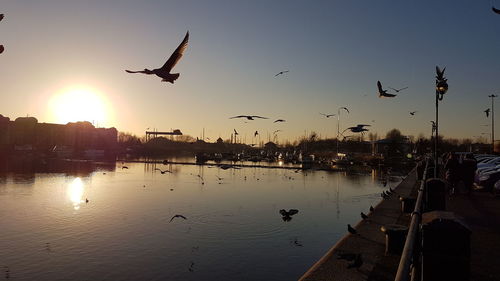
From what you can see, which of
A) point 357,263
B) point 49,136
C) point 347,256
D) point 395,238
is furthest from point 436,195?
point 49,136

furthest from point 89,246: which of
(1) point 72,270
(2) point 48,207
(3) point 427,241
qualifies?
(3) point 427,241

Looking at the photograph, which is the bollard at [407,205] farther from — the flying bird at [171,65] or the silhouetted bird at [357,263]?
the flying bird at [171,65]

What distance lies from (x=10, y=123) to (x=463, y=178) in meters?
126

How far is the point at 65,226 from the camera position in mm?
20703

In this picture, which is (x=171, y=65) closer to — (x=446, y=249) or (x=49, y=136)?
(x=446, y=249)

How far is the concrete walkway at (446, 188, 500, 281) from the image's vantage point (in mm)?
7854

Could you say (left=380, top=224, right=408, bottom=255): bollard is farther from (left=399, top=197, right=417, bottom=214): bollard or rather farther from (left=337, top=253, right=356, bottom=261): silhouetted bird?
(left=399, top=197, right=417, bottom=214): bollard

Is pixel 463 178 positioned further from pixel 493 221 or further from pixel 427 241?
pixel 427 241

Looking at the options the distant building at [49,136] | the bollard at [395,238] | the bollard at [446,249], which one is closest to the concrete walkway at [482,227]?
the bollard at [395,238]

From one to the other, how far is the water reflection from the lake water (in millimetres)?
76

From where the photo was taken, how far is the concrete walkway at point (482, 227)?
7.85 metres

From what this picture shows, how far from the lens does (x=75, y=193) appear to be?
33.8 m

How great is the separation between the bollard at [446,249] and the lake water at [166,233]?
9606 mm

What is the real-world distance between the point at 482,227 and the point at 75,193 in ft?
98.5
